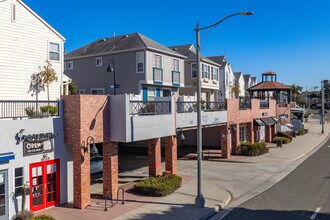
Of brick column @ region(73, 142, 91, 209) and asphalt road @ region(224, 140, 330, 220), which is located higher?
brick column @ region(73, 142, 91, 209)

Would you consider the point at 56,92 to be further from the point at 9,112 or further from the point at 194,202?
the point at 194,202

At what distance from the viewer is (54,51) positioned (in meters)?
21.7

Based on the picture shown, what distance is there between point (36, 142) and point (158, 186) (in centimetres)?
650

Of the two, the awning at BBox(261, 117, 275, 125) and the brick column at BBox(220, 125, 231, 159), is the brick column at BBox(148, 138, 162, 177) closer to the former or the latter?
the brick column at BBox(220, 125, 231, 159)

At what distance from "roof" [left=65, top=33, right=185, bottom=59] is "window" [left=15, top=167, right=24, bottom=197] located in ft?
61.2

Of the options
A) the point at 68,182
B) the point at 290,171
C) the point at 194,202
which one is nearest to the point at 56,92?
the point at 68,182

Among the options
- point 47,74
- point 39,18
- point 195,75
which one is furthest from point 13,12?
point 195,75

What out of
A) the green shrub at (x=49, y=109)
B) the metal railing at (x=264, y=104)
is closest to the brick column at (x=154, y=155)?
the green shrub at (x=49, y=109)

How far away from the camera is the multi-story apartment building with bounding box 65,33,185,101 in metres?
30.3

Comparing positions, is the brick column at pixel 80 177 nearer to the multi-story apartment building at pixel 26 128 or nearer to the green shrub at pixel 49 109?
the multi-story apartment building at pixel 26 128

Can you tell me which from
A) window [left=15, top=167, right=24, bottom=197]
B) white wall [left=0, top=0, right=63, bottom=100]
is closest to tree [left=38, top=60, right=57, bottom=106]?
white wall [left=0, top=0, right=63, bottom=100]

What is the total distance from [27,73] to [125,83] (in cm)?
1207

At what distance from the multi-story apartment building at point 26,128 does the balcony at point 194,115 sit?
27.4ft

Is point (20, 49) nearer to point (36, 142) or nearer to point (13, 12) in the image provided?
point (13, 12)
